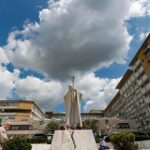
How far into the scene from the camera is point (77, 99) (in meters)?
21.6

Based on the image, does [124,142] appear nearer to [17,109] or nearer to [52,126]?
[52,126]

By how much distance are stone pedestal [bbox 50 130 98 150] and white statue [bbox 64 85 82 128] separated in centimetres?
210

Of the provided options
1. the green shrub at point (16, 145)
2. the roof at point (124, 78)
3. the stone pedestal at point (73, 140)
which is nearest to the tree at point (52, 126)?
the roof at point (124, 78)

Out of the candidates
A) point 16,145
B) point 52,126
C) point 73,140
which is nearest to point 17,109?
point 52,126

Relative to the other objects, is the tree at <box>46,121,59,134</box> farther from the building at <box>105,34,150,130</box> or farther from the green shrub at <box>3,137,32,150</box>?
the green shrub at <box>3,137,32,150</box>

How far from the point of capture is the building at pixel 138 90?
70375mm

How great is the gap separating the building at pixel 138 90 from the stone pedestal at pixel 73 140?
50.8m

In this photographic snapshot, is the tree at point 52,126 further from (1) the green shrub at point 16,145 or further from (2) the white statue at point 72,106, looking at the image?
(1) the green shrub at point 16,145

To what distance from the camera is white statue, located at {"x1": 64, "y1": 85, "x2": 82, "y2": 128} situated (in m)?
20.8

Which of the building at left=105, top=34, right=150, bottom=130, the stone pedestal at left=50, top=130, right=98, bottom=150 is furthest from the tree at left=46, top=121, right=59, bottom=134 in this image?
the stone pedestal at left=50, top=130, right=98, bottom=150

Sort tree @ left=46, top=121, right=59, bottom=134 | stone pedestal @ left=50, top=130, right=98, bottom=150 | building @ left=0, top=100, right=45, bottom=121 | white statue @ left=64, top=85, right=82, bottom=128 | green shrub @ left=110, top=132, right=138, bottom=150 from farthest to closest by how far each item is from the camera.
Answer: building @ left=0, top=100, right=45, bottom=121
tree @ left=46, top=121, right=59, bottom=134
green shrub @ left=110, top=132, right=138, bottom=150
white statue @ left=64, top=85, right=82, bottom=128
stone pedestal @ left=50, top=130, right=98, bottom=150

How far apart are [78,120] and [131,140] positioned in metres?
4.46

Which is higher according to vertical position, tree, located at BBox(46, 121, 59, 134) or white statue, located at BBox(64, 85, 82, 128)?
tree, located at BBox(46, 121, 59, 134)

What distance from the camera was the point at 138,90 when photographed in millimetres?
78062
